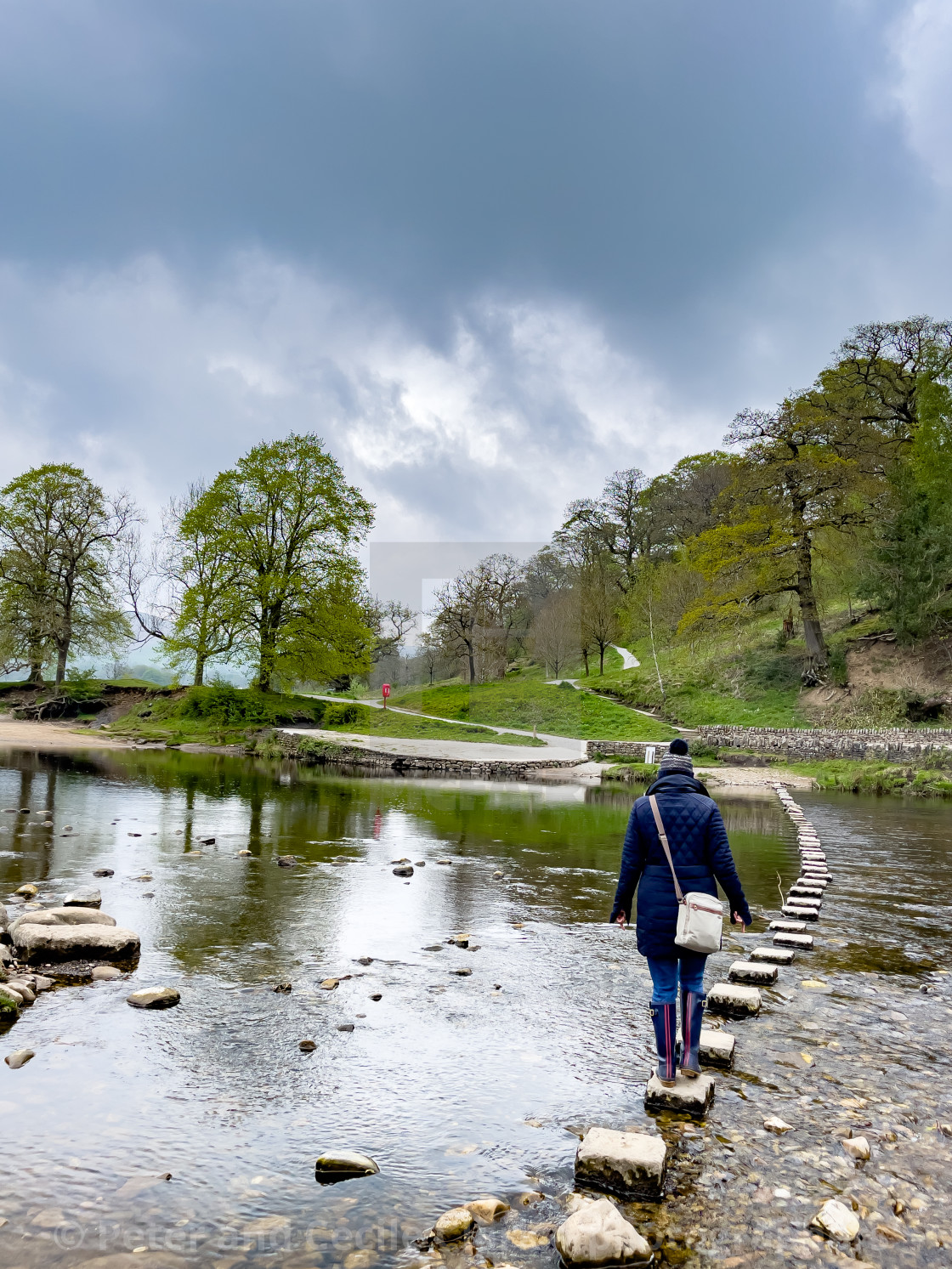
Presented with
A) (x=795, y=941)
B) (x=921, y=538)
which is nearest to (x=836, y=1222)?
(x=795, y=941)

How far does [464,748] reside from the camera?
3102cm

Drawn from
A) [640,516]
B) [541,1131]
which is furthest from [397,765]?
[640,516]

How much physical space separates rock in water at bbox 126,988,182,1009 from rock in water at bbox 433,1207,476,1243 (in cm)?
332

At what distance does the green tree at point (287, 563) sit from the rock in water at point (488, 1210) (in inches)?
1344

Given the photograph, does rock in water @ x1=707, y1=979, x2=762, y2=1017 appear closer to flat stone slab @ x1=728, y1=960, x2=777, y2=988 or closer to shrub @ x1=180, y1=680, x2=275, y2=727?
flat stone slab @ x1=728, y1=960, x2=777, y2=988

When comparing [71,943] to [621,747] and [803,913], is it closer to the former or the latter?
[803,913]

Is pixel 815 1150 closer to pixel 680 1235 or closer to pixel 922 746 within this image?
pixel 680 1235

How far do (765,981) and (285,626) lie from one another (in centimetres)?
3290

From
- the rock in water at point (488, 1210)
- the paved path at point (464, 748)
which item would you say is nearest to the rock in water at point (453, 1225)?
the rock in water at point (488, 1210)

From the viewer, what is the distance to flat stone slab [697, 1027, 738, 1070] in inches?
193

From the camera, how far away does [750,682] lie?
36906mm

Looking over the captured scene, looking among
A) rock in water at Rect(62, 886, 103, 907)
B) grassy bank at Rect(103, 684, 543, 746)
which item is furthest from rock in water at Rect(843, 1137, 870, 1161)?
grassy bank at Rect(103, 684, 543, 746)

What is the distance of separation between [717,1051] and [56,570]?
144ft

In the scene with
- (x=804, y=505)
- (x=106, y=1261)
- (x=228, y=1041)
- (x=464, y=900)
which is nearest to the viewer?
(x=106, y=1261)
